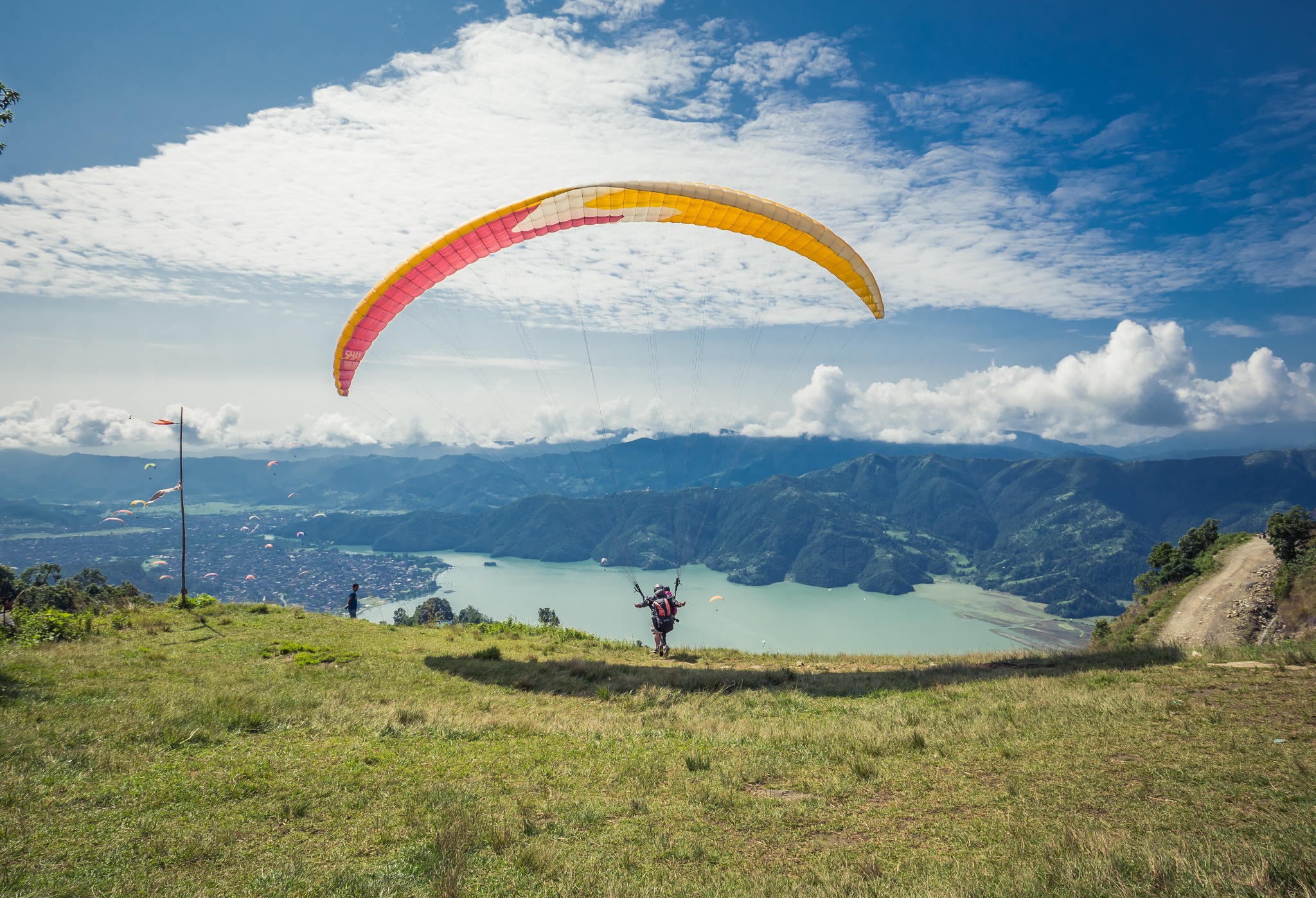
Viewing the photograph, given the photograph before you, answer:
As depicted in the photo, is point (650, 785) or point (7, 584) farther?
point (7, 584)

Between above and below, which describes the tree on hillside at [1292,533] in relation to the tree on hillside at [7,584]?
above

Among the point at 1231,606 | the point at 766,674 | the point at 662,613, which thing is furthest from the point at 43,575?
Result: the point at 1231,606

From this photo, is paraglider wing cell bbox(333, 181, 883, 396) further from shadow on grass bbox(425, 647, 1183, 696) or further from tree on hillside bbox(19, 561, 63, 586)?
tree on hillside bbox(19, 561, 63, 586)

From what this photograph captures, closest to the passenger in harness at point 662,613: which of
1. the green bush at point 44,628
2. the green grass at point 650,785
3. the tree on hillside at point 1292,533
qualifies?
the green grass at point 650,785

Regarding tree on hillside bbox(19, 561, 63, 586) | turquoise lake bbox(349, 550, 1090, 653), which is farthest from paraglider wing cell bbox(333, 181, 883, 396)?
turquoise lake bbox(349, 550, 1090, 653)

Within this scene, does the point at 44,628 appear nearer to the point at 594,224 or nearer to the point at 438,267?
the point at 438,267

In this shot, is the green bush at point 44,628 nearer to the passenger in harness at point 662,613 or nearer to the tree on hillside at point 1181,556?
the passenger in harness at point 662,613
